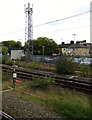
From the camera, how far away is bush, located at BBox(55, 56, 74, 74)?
1579cm

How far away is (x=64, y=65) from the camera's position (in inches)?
633

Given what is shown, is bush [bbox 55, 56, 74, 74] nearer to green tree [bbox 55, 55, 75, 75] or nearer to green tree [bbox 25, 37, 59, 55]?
green tree [bbox 55, 55, 75, 75]

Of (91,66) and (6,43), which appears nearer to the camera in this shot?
(91,66)

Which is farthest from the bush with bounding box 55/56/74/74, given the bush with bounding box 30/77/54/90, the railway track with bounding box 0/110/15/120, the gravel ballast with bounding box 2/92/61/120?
the railway track with bounding box 0/110/15/120

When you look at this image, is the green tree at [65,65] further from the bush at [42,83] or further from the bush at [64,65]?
the bush at [42,83]

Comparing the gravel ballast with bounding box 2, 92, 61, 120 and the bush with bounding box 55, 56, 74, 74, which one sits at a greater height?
the bush with bounding box 55, 56, 74, 74

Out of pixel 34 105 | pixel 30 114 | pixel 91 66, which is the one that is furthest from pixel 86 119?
pixel 91 66

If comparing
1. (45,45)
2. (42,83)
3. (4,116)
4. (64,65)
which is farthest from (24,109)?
(45,45)

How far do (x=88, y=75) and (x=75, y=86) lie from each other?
18.3 feet

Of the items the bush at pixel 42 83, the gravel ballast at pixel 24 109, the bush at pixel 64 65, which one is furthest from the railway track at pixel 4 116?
the bush at pixel 64 65

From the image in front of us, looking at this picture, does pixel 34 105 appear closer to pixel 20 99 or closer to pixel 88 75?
pixel 20 99

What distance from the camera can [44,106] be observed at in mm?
6535

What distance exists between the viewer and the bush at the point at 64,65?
15788 mm

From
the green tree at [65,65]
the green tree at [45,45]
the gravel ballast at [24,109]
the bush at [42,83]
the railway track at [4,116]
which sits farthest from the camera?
the green tree at [45,45]
